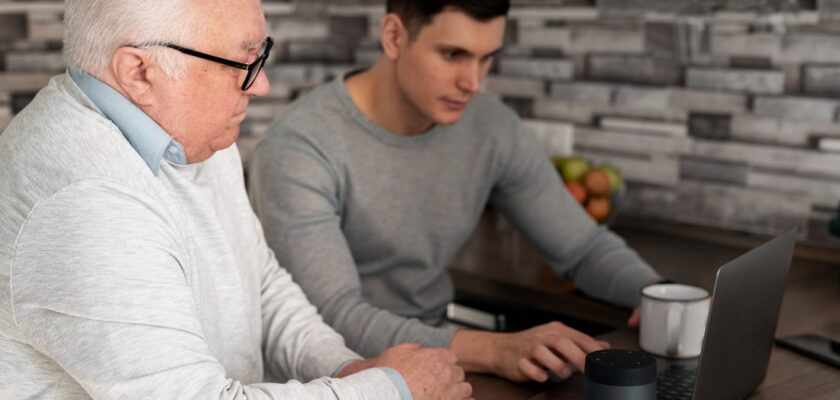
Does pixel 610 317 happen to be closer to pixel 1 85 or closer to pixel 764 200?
pixel 764 200

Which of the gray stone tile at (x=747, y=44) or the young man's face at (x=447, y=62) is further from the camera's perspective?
the gray stone tile at (x=747, y=44)

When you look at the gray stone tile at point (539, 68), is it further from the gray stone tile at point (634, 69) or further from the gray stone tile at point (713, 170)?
the gray stone tile at point (713, 170)

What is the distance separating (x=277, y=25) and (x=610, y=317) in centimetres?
142

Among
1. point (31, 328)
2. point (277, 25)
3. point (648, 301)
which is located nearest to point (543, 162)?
point (648, 301)

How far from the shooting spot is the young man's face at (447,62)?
6.51 ft

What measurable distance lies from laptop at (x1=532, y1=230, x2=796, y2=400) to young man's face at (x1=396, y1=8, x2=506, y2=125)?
66cm

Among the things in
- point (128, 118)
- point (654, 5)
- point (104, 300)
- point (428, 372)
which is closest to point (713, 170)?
point (654, 5)

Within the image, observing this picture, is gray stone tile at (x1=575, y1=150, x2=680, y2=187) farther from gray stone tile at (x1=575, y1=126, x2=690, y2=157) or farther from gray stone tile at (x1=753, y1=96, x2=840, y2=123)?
gray stone tile at (x1=753, y1=96, x2=840, y2=123)

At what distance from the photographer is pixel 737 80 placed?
2.46 metres

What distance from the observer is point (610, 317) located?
203cm

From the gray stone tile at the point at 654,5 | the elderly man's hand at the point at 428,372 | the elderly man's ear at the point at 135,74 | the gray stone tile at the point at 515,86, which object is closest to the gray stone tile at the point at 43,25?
the gray stone tile at the point at 515,86

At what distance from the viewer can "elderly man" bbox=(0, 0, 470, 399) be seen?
122cm

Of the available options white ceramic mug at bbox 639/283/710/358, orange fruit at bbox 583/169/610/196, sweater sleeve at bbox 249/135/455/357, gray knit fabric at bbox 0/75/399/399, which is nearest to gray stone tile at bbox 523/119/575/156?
orange fruit at bbox 583/169/610/196

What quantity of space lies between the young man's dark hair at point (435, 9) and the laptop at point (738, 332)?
2.31 feet
